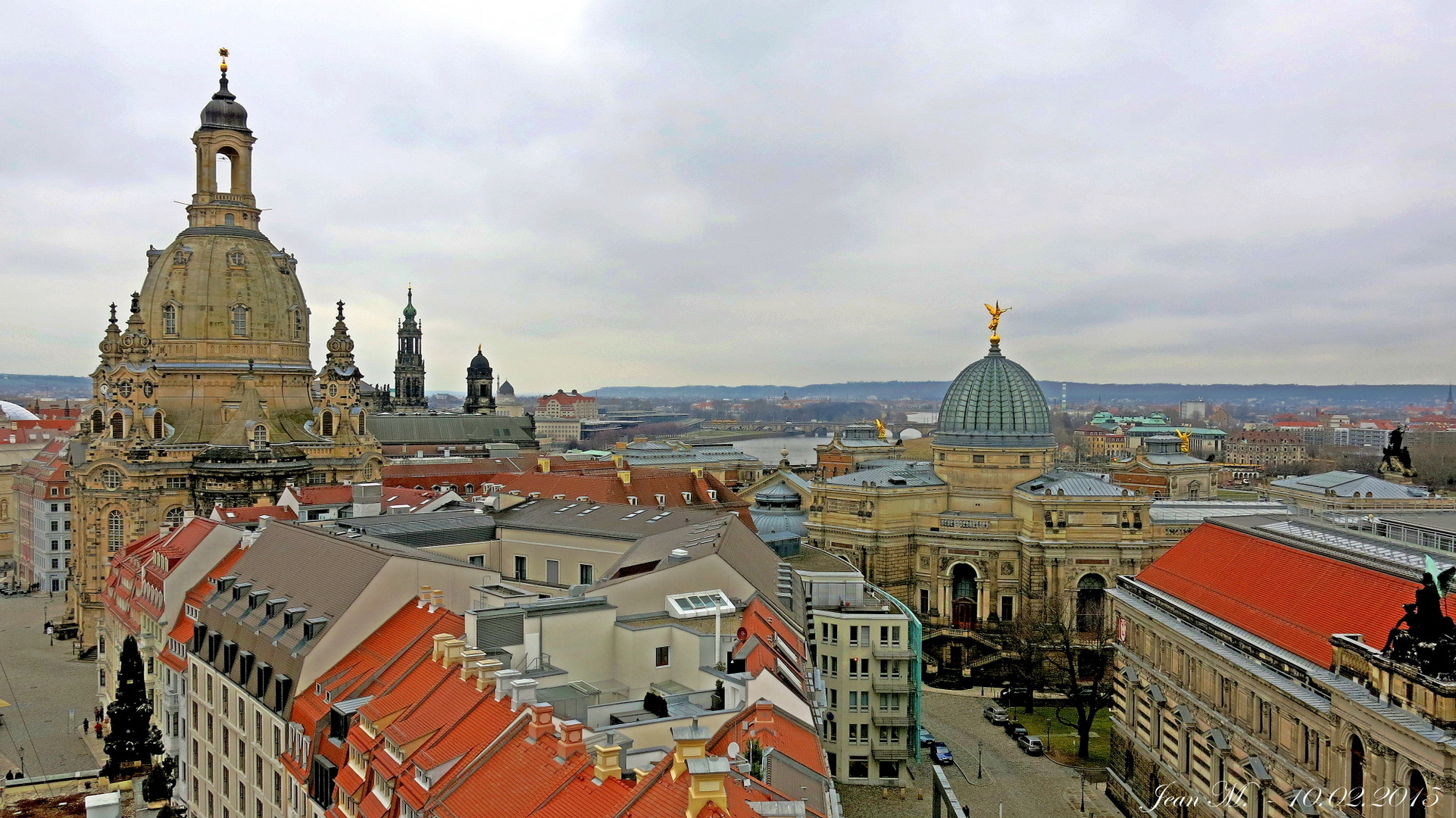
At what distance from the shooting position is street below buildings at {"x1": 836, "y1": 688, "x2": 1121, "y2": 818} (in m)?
49.2

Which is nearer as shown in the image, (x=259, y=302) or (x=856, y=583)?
(x=856, y=583)

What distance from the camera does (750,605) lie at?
38.8 metres

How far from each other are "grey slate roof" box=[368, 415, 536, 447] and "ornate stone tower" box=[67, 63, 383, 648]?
58.6m

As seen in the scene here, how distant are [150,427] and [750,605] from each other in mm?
62176

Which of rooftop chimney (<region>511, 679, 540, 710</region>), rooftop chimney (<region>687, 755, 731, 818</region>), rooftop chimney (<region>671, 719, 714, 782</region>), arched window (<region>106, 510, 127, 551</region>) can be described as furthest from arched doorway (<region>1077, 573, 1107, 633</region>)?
arched window (<region>106, 510, 127, 551</region>)

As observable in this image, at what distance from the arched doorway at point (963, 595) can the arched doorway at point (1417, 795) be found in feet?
165

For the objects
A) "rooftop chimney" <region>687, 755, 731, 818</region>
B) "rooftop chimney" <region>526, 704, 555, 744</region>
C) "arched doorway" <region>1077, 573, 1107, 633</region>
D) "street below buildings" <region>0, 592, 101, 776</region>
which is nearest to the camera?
"rooftop chimney" <region>687, 755, 731, 818</region>

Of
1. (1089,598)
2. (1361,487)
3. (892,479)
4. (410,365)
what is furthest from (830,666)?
(410,365)

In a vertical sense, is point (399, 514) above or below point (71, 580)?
above

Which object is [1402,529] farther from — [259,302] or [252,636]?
[259,302]

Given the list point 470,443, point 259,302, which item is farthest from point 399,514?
point 470,443

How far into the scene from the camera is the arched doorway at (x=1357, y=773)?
30094mm

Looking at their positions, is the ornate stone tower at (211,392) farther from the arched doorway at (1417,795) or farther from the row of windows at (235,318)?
the arched doorway at (1417,795)

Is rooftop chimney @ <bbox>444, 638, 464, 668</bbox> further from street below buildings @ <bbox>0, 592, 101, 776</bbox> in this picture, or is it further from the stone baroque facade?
the stone baroque facade
